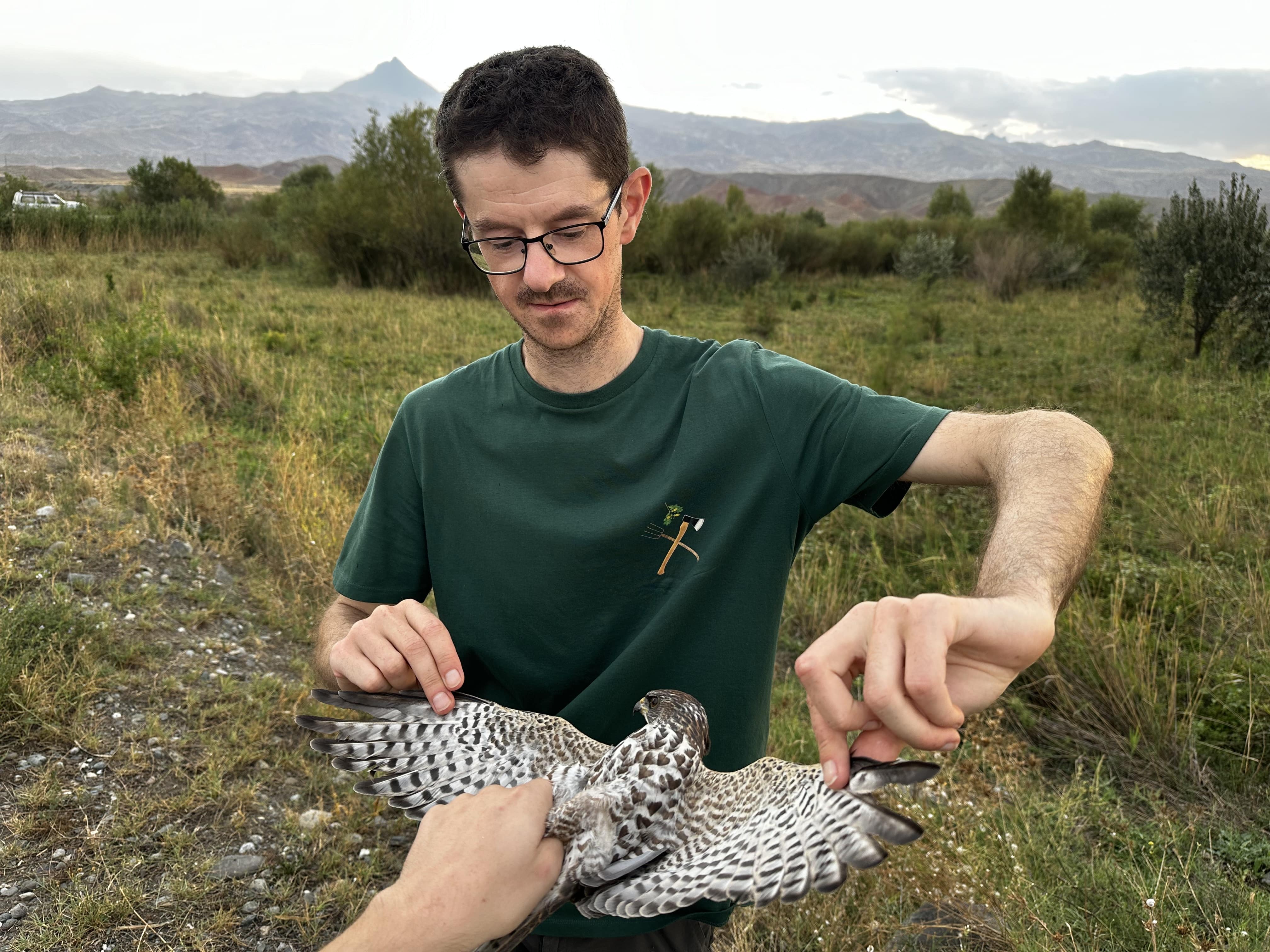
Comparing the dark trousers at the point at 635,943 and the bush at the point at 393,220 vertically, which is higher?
the bush at the point at 393,220

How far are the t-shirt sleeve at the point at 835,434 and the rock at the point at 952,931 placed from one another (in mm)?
1296

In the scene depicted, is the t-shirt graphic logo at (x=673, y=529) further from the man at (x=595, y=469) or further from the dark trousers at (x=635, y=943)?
the dark trousers at (x=635, y=943)

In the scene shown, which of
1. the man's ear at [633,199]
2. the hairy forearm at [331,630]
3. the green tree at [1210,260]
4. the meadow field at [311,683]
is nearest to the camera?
the hairy forearm at [331,630]

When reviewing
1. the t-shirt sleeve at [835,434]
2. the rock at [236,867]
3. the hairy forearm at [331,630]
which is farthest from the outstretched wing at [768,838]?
the rock at [236,867]

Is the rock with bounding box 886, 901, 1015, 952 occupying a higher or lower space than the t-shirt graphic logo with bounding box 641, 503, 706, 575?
lower

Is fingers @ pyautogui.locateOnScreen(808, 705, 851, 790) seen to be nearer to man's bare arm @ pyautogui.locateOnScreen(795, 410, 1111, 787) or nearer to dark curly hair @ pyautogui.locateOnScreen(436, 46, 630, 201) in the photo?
man's bare arm @ pyautogui.locateOnScreen(795, 410, 1111, 787)

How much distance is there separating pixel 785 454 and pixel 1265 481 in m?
5.48

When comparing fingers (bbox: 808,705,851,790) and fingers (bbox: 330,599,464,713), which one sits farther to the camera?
fingers (bbox: 330,599,464,713)

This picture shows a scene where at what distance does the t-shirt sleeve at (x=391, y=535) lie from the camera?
2.08 meters

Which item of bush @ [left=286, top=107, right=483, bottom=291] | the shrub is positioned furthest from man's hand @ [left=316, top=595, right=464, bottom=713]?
the shrub

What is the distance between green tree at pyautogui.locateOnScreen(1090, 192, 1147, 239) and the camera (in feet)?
104

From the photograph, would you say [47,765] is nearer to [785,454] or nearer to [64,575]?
[64,575]

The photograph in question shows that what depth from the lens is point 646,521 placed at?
1.86m

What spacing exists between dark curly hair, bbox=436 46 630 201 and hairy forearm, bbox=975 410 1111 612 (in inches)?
44.8
